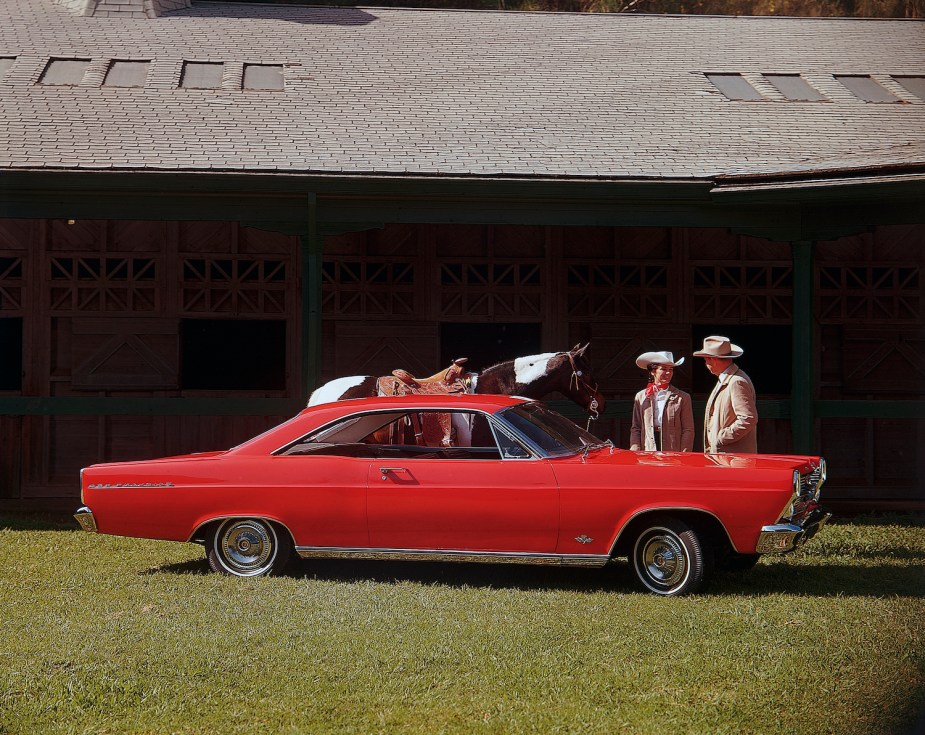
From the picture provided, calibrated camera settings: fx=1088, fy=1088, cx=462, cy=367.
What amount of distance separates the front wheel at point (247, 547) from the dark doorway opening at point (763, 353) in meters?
7.86

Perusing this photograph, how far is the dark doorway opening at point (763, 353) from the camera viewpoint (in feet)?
47.0

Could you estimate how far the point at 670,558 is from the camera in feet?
24.2

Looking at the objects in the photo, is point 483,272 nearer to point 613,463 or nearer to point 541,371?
point 541,371

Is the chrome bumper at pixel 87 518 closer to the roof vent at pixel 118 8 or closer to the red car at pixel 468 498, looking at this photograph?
the red car at pixel 468 498

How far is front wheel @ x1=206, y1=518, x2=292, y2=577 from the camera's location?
26.1 feet

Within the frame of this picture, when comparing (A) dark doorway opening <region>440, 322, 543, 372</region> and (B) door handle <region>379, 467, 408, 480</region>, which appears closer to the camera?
(B) door handle <region>379, 467, 408, 480</region>

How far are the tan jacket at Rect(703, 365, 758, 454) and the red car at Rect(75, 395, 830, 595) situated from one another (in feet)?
1.70

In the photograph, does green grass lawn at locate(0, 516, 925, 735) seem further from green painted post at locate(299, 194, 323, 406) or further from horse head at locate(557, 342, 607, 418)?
green painted post at locate(299, 194, 323, 406)

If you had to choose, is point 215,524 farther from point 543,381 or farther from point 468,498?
point 543,381

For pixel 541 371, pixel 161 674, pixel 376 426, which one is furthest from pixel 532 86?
pixel 161 674

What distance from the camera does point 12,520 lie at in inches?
465

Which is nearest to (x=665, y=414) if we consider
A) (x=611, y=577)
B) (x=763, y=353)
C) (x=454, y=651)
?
(x=611, y=577)

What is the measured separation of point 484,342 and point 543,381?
388 centimetres

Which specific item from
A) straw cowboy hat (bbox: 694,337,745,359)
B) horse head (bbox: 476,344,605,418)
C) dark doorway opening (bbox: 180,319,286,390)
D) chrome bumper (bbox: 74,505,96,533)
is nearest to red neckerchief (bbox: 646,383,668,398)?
straw cowboy hat (bbox: 694,337,745,359)
